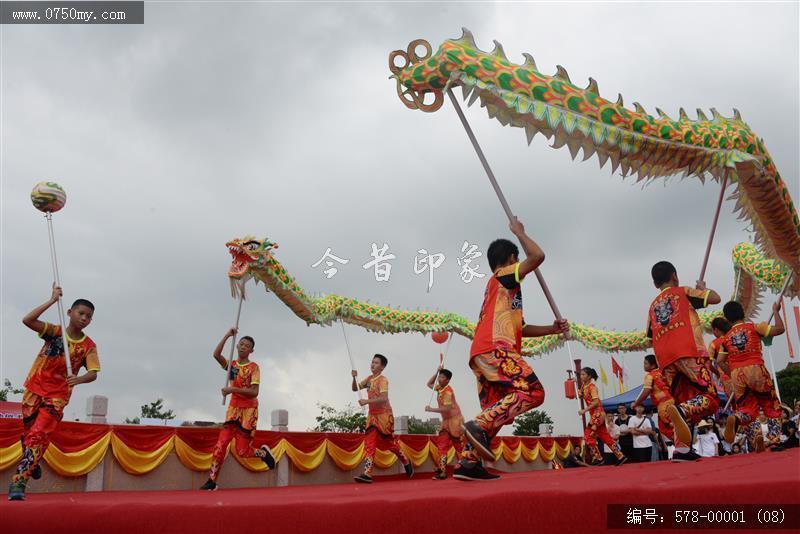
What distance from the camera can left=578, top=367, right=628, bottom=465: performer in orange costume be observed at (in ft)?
27.7

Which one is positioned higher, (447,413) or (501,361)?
(501,361)

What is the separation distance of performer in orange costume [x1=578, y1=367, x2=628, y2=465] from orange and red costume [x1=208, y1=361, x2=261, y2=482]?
14.6ft

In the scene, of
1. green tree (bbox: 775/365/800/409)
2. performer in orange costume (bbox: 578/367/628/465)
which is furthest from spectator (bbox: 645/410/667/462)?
green tree (bbox: 775/365/800/409)

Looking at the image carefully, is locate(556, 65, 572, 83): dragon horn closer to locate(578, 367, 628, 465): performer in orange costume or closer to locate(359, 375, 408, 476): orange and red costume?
locate(359, 375, 408, 476): orange and red costume

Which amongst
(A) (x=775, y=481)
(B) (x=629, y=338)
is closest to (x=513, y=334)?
(A) (x=775, y=481)

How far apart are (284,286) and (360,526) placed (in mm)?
8317

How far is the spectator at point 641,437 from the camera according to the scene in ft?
32.9

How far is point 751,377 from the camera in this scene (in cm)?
600

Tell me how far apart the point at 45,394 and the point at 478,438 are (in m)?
3.31

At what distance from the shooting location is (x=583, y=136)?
4855mm

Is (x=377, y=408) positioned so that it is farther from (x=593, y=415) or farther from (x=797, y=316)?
(x=797, y=316)

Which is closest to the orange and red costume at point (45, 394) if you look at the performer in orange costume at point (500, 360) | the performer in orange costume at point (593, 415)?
the performer in orange costume at point (500, 360)

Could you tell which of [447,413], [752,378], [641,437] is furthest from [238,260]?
[641,437]

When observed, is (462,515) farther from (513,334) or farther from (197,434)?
(197,434)
